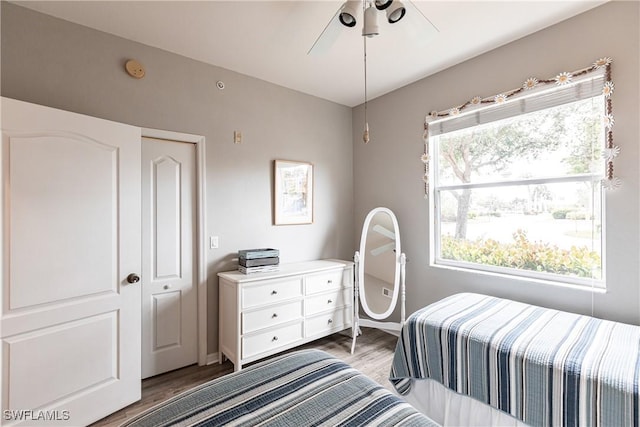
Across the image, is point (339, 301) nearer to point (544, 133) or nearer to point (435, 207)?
point (435, 207)

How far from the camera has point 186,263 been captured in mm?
2473

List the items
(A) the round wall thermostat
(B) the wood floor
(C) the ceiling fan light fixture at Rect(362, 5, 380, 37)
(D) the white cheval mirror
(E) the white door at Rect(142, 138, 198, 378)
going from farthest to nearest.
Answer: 1. (D) the white cheval mirror
2. (E) the white door at Rect(142, 138, 198, 378)
3. (A) the round wall thermostat
4. (B) the wood floor
5. (C) the ceiling fan light fixture at Rect(362, 5, 380, 37)

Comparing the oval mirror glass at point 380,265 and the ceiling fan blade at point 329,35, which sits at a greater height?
the ceiling fan blade at point 329,35

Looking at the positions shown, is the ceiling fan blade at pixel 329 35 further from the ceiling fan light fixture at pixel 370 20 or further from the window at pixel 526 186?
the window at pixel 526 186

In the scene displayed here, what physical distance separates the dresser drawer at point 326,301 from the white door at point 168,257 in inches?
40.4

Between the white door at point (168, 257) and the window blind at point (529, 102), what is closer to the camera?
the window blind at point (529, 102)

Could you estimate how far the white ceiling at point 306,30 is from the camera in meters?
A: 1.81

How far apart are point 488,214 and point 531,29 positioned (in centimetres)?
142

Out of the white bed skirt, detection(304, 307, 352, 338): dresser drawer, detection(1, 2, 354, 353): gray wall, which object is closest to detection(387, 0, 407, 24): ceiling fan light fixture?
detection(1, 2, 354, 353): gray wall

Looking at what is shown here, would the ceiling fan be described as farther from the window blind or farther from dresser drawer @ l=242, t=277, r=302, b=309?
dresser drawer @ l=242, t=277, r=302, b=309

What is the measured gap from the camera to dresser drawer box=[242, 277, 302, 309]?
7.69ft

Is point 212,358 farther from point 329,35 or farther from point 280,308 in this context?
point 329,35

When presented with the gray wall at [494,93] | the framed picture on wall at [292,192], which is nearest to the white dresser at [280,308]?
the framed picture on wall at [292,192]

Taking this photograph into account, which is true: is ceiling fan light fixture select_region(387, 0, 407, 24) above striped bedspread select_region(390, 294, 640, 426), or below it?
above
